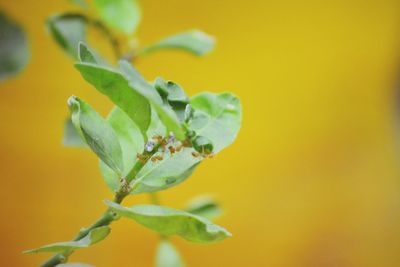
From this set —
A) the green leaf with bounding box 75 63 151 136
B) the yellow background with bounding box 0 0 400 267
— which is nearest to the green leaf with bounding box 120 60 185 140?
the green leaf with bounding box 75 63 151 136

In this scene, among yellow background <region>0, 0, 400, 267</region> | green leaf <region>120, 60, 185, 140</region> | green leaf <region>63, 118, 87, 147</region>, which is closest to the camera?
green leaf <region>120, 60, 185, 140</region>

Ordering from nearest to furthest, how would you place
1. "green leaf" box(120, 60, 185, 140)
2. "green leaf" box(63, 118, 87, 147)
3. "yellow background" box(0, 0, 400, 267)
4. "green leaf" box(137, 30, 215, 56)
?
"green leaf" box(120, 60, 185, 140) → "green leaf" box(63, 118, 87, 147) → "green leaf" box(137, 30, 215, 56) → "yellow background" box(0, 0, 400, 267)

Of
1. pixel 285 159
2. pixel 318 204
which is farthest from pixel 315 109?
pixel 318 204

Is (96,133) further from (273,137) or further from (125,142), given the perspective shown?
(273,137)

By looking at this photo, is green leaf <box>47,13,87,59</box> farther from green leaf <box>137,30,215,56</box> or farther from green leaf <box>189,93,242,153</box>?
green leaf <box>189,93,242,153</box>

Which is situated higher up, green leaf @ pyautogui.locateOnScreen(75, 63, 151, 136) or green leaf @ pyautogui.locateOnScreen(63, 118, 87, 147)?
green leaf @ pyautogui.locateOnScreen(63, 118, 87, 147)

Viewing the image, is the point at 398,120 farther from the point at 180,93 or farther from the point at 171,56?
the point at 180,93

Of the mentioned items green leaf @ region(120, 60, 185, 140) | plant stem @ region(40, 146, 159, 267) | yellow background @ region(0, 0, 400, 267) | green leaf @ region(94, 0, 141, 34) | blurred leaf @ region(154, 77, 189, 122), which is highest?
yellow background @ region(0, 0, 400, 267)
